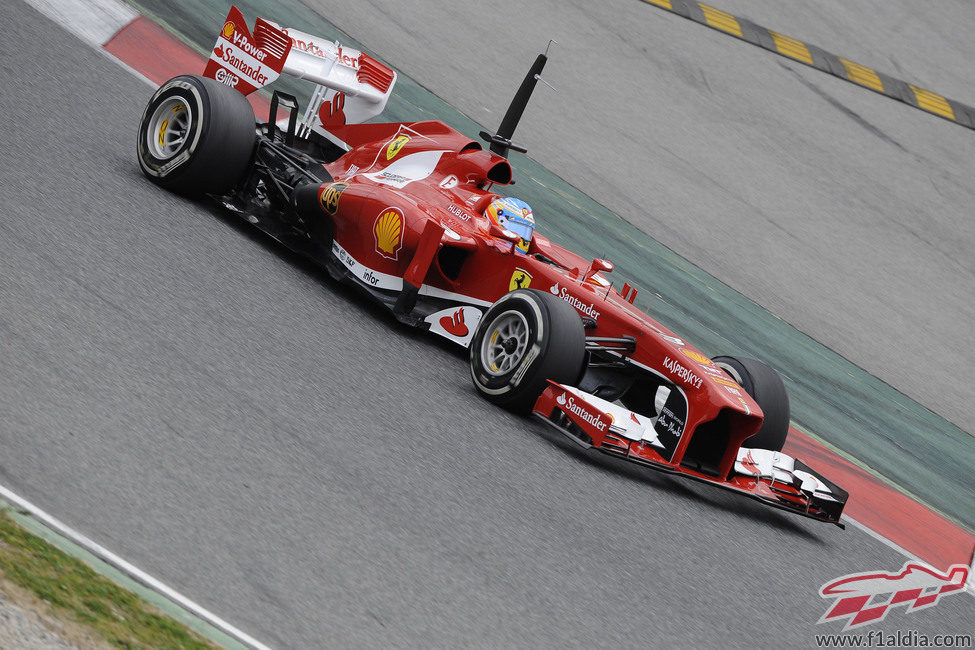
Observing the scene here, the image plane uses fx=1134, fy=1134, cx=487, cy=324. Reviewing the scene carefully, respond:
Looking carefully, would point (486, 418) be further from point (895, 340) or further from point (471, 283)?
point (895, 340)

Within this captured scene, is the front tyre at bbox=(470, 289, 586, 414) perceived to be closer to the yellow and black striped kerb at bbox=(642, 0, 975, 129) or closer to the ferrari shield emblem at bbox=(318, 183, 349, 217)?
the ferrari shield emblem at bbox=(318, 183, 349, 217)

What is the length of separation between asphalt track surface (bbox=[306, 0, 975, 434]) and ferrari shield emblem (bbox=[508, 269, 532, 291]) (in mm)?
6278

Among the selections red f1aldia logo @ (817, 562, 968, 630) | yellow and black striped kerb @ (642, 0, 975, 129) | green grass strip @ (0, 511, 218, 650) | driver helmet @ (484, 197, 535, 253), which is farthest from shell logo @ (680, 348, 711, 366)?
yellow and black striped kerb @ (642, 0, 975, 129)

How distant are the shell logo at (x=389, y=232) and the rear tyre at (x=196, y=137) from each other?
1.19m

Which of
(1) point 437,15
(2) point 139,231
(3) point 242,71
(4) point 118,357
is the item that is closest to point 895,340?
(1) point 437,15

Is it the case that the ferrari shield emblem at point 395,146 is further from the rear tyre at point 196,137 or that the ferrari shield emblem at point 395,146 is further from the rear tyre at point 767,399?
the rear tyre at point 767,399

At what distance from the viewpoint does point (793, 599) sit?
5.57m

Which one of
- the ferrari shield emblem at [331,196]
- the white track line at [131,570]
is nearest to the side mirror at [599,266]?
the ferrari shield emblem at [331,196]

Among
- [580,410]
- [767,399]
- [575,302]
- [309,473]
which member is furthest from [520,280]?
[309,473]

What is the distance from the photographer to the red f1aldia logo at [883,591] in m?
5.73

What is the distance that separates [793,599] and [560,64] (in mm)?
12196

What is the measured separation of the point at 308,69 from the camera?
27.7 ft

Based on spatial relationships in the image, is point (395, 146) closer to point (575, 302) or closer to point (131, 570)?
point (575, 302)

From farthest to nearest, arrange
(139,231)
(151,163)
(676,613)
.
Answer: (151,163) → (139,231) → (676,613)
